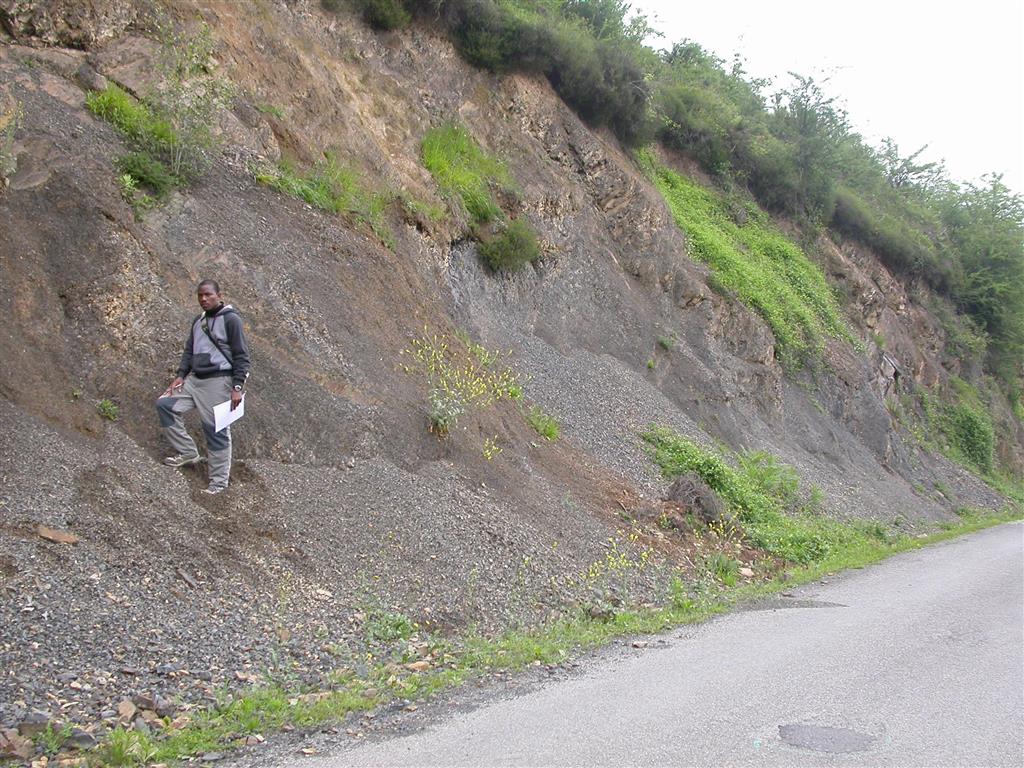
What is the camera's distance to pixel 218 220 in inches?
395

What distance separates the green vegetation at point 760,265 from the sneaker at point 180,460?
1581cm

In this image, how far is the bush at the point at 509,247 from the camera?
50.9 ft

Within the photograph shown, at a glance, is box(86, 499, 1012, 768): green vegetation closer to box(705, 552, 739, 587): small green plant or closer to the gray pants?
box(705, 552, 739, 587): small green plant

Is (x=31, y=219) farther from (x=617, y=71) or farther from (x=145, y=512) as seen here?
(x=617, y=71)

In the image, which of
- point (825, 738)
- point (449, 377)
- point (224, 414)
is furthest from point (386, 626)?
point (449, 377)

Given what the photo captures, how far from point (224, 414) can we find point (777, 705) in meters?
4.88

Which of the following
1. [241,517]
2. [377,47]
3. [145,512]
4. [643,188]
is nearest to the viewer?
[145,512]

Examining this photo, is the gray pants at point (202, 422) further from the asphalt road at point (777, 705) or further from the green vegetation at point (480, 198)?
the green vegetation at point (480, 198)

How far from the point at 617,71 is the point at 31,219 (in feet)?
50.6

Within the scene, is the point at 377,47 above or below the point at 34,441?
above

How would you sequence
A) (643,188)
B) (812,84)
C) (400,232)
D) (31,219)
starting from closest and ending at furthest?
(31,219) < (400,232) < (643,188) < (812,84)

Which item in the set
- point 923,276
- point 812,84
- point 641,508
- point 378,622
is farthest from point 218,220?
point 923,276

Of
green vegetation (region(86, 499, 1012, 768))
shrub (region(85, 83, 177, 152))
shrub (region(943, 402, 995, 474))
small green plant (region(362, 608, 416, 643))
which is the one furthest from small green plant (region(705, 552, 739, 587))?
shrub (region(943, 402, 995, 474))

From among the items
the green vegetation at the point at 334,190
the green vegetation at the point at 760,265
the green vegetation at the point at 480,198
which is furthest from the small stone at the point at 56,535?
the green vegetation at the point at 760,265
